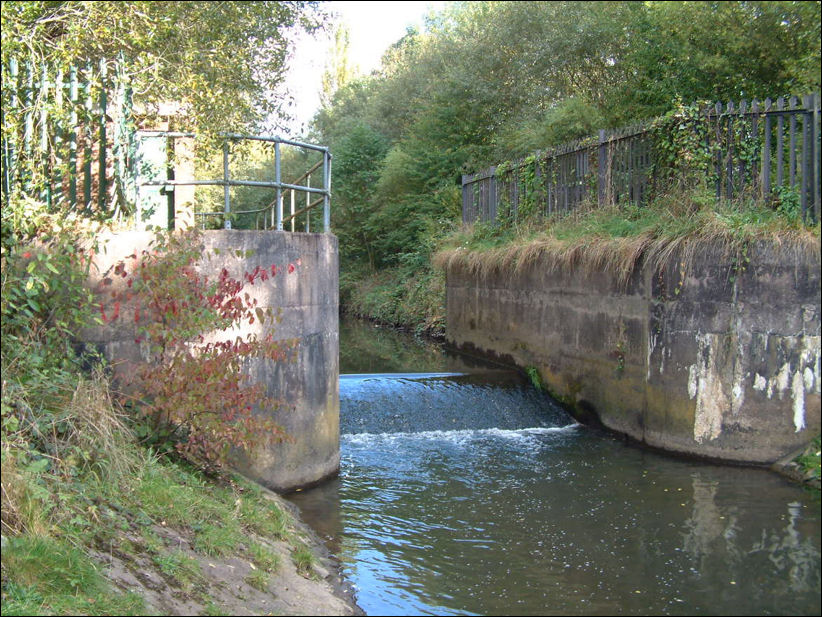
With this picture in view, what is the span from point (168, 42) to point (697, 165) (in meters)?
7.02

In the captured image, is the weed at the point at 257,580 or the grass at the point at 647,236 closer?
the weed at the point at 257,580

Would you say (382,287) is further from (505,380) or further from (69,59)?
(69,59)

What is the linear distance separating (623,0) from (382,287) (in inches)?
1041

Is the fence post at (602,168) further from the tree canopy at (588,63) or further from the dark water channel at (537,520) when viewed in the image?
the dark water channel at (537,520)

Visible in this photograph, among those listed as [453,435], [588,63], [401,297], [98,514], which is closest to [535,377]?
[453,435]

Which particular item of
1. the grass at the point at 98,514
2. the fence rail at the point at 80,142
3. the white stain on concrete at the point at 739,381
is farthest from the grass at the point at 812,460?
the fence rail at the point at 80,142

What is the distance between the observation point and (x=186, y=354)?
23.4 feet

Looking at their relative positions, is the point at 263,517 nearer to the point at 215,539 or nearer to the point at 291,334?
the point at 215,539

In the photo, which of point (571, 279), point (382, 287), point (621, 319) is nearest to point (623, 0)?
point (621, 319)

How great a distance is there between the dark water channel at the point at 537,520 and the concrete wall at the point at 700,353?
428 millimetres

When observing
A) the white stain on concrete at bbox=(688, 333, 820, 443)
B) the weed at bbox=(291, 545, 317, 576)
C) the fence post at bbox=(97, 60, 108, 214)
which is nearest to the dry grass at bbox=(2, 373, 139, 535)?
the weed at bbox=(291, 545, 317, 576)

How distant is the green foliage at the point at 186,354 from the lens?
7.01 metres

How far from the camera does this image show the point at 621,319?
11664 millimetres

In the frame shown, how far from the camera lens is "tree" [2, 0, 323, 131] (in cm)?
763
